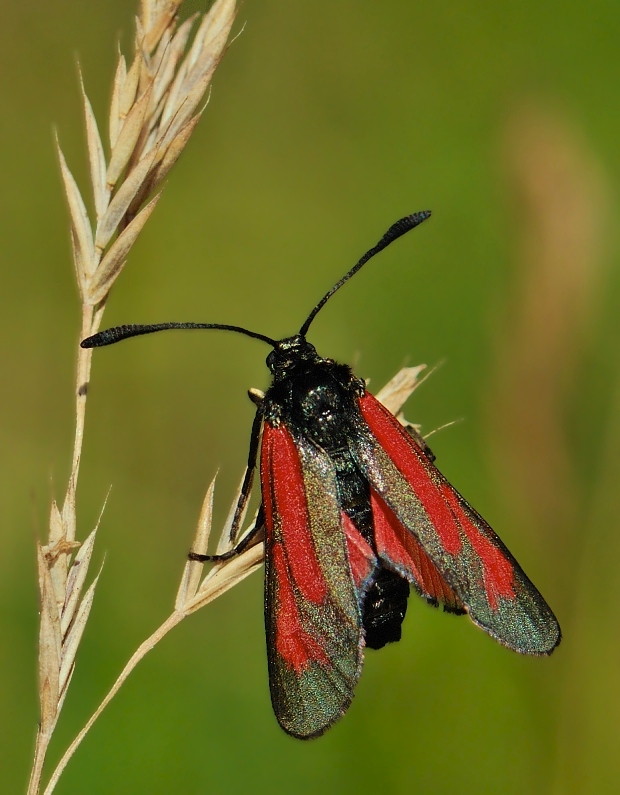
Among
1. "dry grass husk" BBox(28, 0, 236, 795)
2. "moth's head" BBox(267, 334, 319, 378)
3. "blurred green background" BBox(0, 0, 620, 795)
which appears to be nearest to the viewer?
"dry grass husk" BBox(28, 0, 236, 795)

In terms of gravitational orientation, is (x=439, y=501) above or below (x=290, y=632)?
above

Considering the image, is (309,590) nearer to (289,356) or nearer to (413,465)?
(413,465)

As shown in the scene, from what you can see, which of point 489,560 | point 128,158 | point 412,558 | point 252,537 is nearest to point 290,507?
point 252,537

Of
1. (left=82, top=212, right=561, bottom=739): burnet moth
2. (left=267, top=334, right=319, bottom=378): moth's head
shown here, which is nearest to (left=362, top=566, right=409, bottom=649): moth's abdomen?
(left=82, top=212, right=561, bottom=739): burnet moth

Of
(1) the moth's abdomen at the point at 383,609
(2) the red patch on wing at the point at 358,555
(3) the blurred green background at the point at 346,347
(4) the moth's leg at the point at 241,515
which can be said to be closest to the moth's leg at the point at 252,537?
(4) the moth's leg at the point at 241,515

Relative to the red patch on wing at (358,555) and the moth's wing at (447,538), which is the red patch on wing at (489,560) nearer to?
the moth's wing at (447,538)

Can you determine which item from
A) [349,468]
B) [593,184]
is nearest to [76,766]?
[349,468]

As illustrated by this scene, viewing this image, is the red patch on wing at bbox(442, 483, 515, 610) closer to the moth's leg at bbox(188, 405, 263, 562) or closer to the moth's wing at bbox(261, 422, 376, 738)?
the moth's wing at bbox(261, 422, 376, 738)

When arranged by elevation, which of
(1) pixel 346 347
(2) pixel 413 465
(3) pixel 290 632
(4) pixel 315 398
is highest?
(1) pixel 346 347
